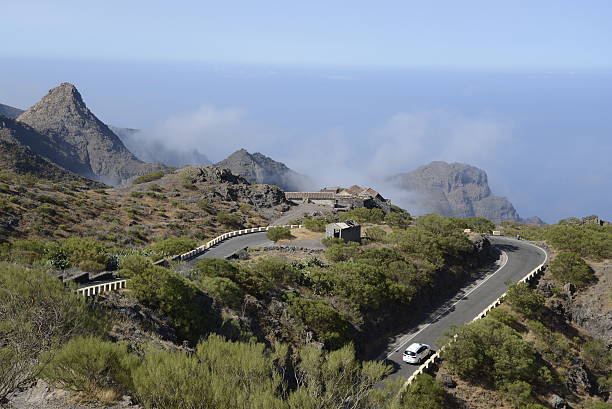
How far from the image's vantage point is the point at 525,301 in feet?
109

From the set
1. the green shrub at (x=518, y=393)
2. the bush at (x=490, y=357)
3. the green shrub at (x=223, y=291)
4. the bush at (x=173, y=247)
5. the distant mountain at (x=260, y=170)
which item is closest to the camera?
the green shrub at (x=518, y=393)

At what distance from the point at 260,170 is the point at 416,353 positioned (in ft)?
456

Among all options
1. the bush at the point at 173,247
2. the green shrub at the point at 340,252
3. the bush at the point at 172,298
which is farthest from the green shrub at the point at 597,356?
the bush at the point at 173,247

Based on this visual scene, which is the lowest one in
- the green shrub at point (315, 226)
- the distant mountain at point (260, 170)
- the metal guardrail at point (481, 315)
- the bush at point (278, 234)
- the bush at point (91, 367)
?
the distant mountain at point (260, 170)

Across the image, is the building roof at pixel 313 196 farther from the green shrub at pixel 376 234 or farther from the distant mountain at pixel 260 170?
the distant mountain at pixel 260 170

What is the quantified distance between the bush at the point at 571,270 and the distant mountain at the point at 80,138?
130557mm

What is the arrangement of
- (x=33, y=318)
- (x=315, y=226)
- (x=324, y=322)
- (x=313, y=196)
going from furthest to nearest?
(x=313, y=196) → (x=315, y=226) → (x=324, y=322) → (x=33, y=318)

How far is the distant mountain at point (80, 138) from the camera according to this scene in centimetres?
14788

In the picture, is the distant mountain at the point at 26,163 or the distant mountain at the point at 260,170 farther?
the distant mountain at the point at 260,170

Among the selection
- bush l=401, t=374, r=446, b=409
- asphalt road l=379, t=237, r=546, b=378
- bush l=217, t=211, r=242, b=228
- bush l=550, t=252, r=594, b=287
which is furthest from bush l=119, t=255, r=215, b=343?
bush l=217, t=211, r=242, b=228

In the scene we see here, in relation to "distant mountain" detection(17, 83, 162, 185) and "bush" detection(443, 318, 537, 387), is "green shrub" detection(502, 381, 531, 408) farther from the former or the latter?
"distant mountain" detection(17, 83, 162, 185)

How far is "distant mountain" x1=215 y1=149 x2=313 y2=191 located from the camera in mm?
158625

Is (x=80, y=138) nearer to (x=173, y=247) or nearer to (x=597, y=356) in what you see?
(x=173, y=247)

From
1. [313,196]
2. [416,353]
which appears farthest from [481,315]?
[313,196]
